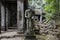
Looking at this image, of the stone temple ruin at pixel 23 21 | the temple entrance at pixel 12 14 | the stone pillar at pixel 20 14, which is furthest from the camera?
the temple entrance at pixel 12 14

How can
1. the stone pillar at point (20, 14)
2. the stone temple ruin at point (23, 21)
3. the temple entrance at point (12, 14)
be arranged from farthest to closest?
1. the temple entrance at point (12, 14)
2. the stone pillar at point (20, 14)
3. the stone temple ruin at point (23, 21)

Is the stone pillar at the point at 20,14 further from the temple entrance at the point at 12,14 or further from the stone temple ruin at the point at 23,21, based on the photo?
the temple entrance at the point at 12,14

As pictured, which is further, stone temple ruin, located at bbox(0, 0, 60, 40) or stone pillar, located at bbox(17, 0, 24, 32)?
stone pillar, located at bbox(17, 0, 24, 32)

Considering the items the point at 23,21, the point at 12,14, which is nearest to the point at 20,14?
the point at 23,21

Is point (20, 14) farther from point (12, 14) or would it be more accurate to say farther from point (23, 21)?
point (12, 14)

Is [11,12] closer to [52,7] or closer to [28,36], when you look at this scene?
[52,7]

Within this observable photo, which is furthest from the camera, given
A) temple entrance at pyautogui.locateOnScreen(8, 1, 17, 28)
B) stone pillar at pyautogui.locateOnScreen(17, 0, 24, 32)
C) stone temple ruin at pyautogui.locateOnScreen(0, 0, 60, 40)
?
temple entrance at pyautogui.locateOnScreen(8, 1, 17, 28)

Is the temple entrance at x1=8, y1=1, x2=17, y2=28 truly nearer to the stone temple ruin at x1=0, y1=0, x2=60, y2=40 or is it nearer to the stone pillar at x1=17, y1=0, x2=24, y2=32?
the stone temple ruin at x1=0, y1=0, x2=60, y2=40

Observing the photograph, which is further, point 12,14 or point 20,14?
point 12,14

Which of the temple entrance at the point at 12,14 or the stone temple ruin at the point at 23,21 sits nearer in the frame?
the stone temple ruin at the point at 23,21

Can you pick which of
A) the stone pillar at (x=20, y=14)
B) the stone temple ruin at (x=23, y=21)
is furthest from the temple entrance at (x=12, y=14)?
the stone pillar at (x=20, y=14)

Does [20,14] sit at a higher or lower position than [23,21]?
higher

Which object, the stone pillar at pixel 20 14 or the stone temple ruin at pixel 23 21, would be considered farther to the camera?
the stone pillar at pixel 20 14

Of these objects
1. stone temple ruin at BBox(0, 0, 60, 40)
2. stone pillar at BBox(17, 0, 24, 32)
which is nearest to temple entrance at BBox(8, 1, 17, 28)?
stone temple ruin at BBox(0, 0, 60, 40)
